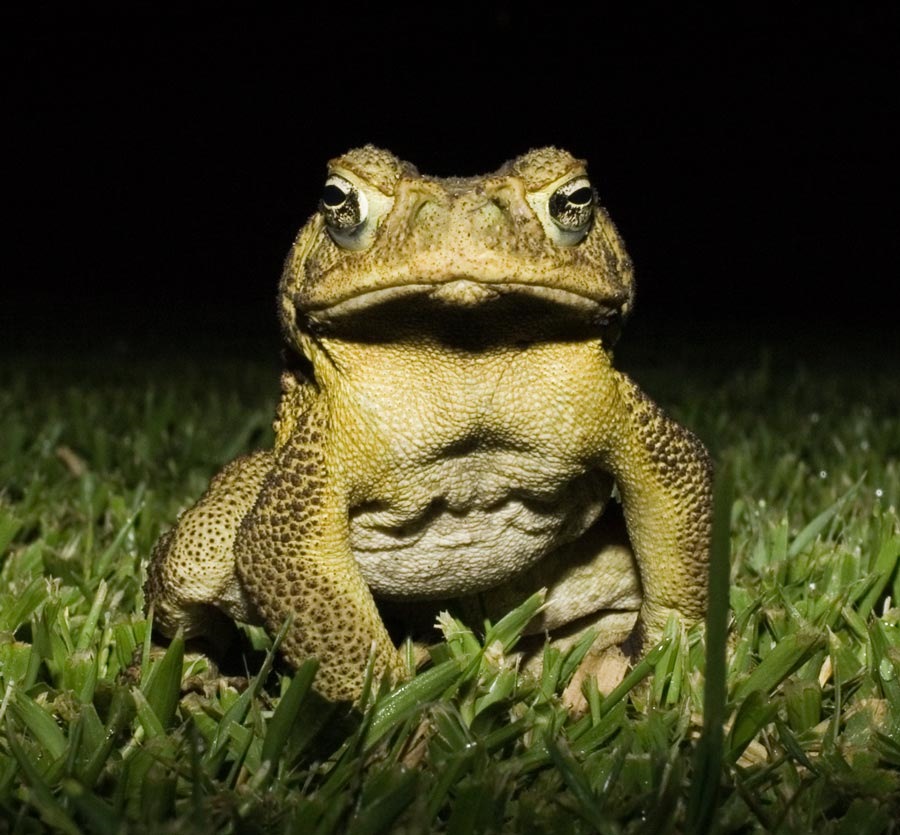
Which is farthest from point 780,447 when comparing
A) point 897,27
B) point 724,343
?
point 897,27

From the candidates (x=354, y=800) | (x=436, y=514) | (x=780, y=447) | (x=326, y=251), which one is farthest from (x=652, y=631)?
(x=780, y=447)

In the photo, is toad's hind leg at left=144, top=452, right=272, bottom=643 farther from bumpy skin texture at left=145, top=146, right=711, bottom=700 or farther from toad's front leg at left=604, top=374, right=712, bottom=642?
toad's front leg at left=604, top=374, right=712, bottom=642

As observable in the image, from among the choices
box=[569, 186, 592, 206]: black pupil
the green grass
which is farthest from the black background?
box=[569, 186, 592, 206]: black pupil

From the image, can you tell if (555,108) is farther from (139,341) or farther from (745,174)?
(139,341)

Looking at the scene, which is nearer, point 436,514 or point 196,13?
point 436,514

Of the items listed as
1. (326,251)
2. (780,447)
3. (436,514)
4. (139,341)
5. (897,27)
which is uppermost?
(897,27)

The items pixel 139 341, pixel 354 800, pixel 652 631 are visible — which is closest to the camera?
pixel 354 800

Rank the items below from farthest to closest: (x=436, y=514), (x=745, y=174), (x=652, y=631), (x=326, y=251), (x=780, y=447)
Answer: (x=745, y=174), (x=780, y=447), (x=652, y=631), (x=436, y=514), (x=326, y=251)

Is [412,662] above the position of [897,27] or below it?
below
